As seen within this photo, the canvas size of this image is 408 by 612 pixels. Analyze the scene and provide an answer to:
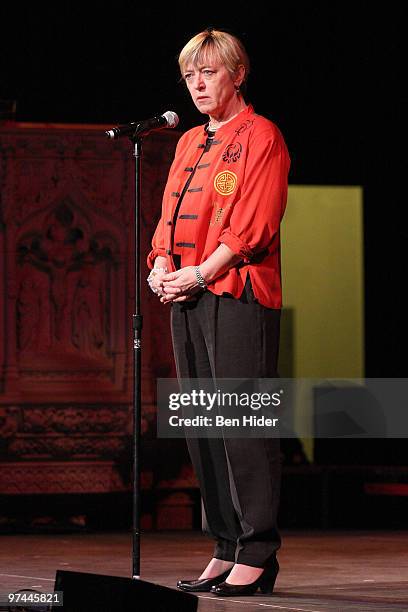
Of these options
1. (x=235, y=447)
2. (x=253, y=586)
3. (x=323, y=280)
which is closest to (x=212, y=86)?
(x=235, y=447)

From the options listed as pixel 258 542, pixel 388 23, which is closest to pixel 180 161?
pixel 258 542

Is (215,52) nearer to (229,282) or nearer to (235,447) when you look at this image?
(229,282)

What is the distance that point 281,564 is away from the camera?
4422 millimetres

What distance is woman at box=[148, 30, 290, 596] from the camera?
11.5 feet

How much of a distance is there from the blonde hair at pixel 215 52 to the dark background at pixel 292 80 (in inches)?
97.8

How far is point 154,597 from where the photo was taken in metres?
2.43

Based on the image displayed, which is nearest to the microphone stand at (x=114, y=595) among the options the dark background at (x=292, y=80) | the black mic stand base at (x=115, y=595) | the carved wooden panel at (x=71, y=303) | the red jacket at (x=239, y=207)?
the black mic stand base at (x=115, y=595)

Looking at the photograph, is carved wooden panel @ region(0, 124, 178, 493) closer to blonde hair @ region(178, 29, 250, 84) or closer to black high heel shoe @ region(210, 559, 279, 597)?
blonde hair @ region(178, 29, 250, 84)

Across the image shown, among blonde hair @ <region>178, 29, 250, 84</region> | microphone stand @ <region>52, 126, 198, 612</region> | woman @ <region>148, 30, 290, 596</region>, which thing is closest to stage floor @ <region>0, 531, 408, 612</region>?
woman @ <region>148, 30, 290, 596</region>

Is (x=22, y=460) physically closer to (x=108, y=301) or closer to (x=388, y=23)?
(x=108, y=301)

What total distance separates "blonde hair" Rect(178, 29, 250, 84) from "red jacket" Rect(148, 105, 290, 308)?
0.49ft

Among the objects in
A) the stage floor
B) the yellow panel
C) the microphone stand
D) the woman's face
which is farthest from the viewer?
the yellow panel

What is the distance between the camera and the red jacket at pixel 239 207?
3.52m

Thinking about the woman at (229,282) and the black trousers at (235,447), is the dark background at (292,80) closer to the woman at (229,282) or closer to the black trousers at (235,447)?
the woman at (229,282)
